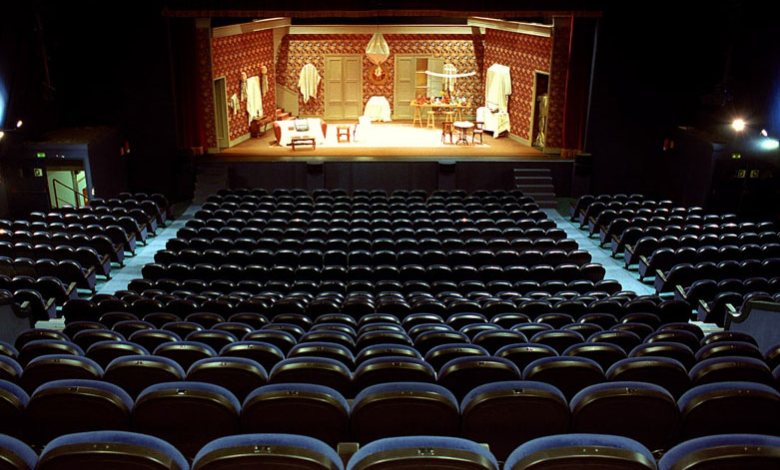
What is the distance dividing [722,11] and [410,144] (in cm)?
814

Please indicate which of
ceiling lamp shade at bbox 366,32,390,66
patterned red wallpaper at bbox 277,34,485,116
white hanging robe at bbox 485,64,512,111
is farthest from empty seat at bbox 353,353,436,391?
patterned red wallpaper at bbox 277,34,485,116

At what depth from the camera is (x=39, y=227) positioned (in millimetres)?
11250

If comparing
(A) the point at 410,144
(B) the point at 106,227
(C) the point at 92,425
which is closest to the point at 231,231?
(B) the point at 106,227

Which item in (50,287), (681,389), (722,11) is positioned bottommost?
(50,287)

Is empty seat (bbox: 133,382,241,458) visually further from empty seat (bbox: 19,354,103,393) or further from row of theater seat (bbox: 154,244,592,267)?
row of theater seat (bbox: 154,244,592,267)

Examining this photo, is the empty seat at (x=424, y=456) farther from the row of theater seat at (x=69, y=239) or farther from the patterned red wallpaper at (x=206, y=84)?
the patterned red wallpaper at (x=206, y=84)

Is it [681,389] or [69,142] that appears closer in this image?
[681,389]

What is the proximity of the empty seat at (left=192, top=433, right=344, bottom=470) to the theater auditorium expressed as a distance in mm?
13

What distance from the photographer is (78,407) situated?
3658 mm

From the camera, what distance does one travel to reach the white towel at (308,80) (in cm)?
2220

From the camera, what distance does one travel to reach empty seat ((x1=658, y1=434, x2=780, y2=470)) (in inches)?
109

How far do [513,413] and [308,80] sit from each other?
65.1ft

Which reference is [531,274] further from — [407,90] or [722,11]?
[407,90]

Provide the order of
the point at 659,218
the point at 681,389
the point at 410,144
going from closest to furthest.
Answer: the point at 681,389
the point at 659,218
the point at 410,144
